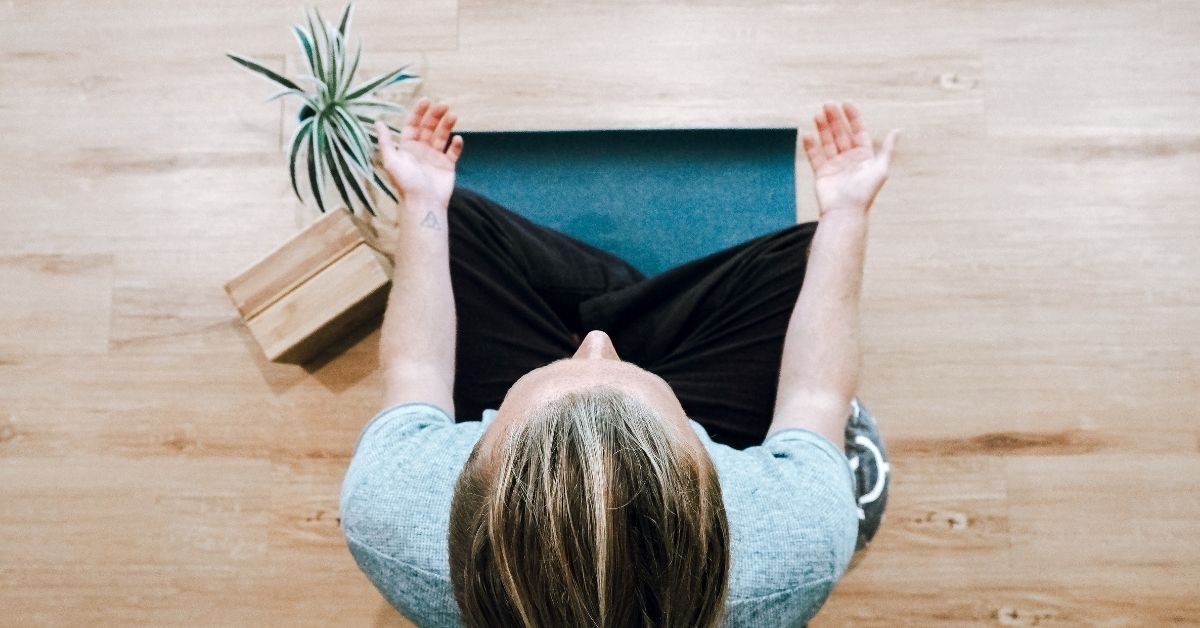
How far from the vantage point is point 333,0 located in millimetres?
1505

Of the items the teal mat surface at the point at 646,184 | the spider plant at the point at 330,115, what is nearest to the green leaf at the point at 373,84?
the spider plant at the point at 330,115

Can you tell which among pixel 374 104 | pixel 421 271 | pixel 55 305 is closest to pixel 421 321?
pixel 421 271

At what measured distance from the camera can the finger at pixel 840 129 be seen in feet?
3.87

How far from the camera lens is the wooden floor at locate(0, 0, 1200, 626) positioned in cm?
136

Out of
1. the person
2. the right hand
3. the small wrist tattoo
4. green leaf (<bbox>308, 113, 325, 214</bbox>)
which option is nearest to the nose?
the person

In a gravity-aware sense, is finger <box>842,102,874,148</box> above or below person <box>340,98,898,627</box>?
above

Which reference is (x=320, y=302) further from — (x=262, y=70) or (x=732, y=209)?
(x=732, y=209)

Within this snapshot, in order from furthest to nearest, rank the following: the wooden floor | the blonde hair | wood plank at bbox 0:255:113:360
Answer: wood plank at bbox 0:255:113:360, the wooden floor, the blonde hair

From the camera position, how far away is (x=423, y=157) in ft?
3.96

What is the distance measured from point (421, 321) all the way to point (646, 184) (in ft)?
1.74

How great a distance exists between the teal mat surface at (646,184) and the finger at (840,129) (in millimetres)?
236

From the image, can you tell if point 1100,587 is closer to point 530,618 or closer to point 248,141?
point 530,618

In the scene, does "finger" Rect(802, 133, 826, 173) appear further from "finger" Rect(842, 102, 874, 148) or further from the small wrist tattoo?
the small wrist tattoo

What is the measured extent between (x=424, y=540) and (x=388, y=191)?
631 millimetres
